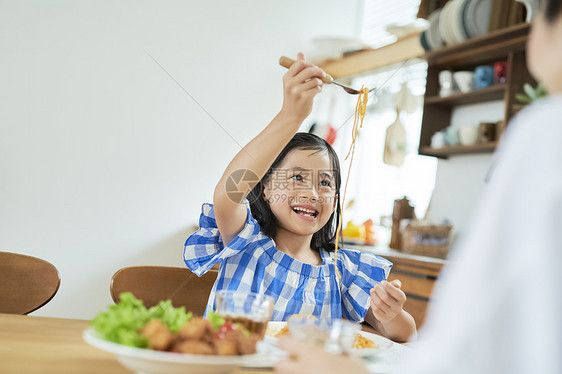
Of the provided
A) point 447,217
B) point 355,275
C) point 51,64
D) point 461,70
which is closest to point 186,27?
point 51,64

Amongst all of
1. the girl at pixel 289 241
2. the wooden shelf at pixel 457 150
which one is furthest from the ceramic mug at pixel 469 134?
the girl at pixel 289 241

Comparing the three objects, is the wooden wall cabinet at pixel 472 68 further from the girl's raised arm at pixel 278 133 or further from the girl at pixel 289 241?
the girl's raised arm at pixel 278 133

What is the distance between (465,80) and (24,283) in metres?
2.28

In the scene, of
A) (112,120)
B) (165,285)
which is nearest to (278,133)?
(165,285)

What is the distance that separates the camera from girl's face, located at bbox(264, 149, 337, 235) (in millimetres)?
1169

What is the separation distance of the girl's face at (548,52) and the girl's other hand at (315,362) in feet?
0.88

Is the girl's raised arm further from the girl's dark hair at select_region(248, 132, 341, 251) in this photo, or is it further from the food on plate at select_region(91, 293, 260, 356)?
the food on plate at select_region(91, 293, 260, 356)

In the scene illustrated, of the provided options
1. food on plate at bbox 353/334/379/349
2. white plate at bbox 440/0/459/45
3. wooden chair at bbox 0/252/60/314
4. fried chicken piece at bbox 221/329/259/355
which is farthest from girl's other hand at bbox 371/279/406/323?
white plate at bbox 440/0/459/45

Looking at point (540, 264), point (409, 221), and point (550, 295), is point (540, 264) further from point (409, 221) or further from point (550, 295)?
point (409, 221)

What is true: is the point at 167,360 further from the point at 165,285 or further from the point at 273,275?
the point at 165,285

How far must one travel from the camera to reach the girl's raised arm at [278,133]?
35.2 inches

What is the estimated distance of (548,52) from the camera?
385mm

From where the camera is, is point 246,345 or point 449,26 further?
point 449,26

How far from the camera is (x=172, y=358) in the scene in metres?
0.54
